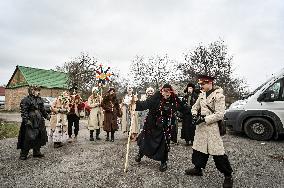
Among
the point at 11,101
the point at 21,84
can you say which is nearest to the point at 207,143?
the point at 21,84

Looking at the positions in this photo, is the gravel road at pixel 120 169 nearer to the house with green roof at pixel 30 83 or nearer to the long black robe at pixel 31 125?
the long black robe at pixel 31 125

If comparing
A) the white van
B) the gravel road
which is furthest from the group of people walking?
the white van

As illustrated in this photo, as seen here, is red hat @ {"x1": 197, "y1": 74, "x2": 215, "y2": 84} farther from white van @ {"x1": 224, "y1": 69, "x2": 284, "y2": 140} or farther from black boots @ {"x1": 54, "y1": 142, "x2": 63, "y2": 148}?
white van @ {"x1": 224, "y1": 69, "x2": 284, "y2": 140}

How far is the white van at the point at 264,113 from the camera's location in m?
9.18

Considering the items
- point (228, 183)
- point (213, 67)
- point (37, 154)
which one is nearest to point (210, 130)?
point (228, 183)

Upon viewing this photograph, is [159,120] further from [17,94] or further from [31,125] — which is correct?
[17,94]

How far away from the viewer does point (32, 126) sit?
6.72m

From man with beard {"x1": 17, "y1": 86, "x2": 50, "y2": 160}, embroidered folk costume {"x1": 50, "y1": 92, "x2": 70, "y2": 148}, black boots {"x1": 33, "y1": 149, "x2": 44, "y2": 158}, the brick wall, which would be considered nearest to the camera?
man with beard {"x1": 17, "y1": 86, "x2": 50, "y2": 160}

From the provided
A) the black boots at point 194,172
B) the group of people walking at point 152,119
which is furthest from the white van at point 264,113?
the black boots at point 194,172

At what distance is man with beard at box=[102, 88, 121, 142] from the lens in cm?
925

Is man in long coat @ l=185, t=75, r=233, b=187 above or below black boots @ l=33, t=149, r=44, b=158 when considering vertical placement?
above

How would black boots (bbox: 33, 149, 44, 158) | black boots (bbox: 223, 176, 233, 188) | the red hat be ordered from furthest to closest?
1. black boots (bbox: 33, 149, 44, 158)
2. the red hat
3. black boots (bbox: 223, 176, 233, 188)

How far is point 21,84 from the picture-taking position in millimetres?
43156

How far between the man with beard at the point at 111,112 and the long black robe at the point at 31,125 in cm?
257
